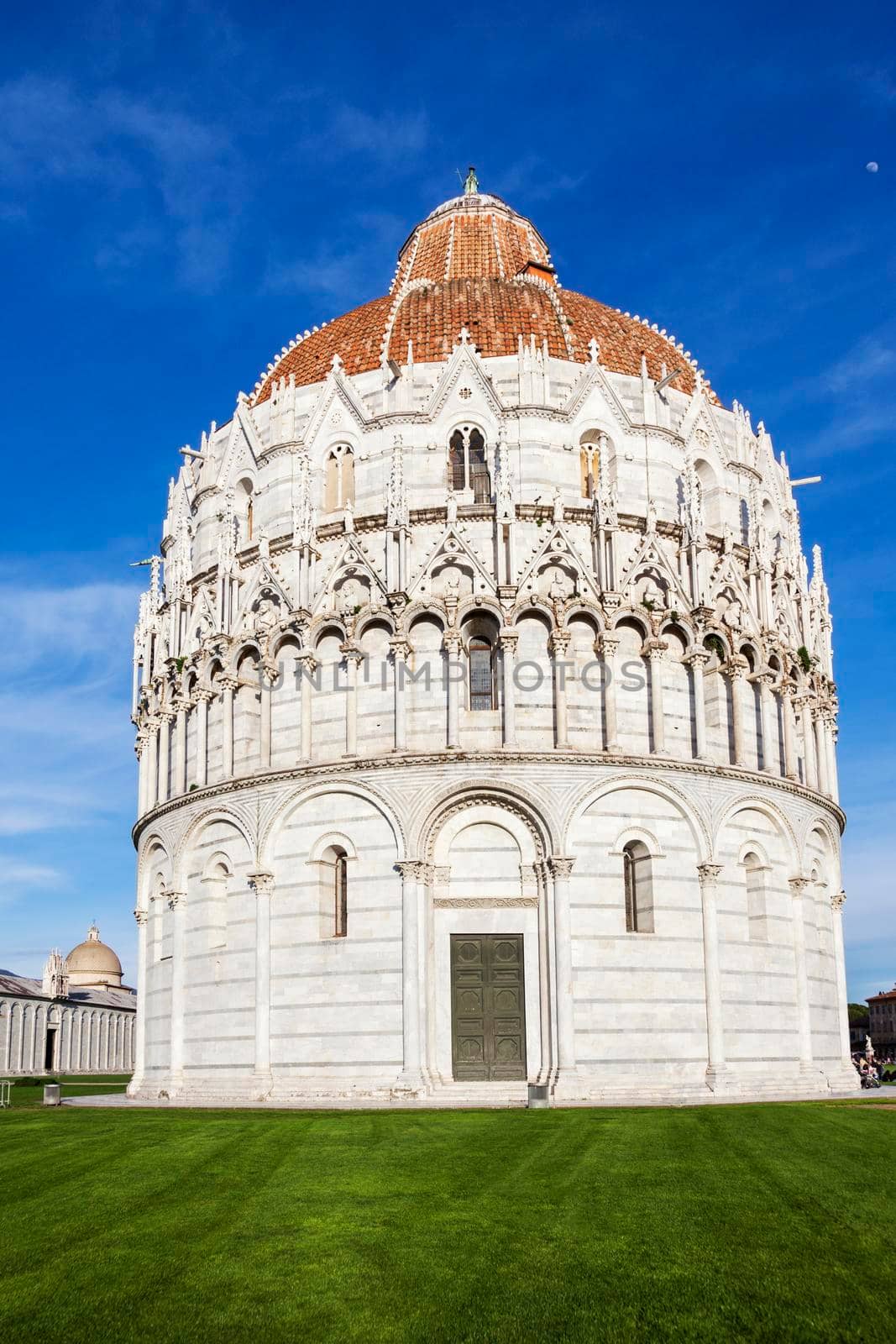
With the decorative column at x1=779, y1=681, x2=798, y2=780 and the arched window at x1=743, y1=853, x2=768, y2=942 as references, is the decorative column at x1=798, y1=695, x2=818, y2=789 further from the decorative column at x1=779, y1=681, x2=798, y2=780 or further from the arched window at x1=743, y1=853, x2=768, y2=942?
the arched window at x1=743, y1=853, x2=768, y2=942

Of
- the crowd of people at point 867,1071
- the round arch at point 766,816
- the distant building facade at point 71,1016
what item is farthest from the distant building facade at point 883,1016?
the round arch at point 766,816

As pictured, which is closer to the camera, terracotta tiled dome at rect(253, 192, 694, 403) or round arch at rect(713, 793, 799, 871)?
round arch at rect(713, 793, 799, 871)

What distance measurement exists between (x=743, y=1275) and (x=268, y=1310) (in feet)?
14.2

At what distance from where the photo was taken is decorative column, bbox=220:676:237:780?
131 feet

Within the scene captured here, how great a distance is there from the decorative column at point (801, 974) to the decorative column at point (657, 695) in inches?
254

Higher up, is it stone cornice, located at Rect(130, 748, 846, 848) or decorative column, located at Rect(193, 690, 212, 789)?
decorative column, located at Rect(193, 690, 212, 789)

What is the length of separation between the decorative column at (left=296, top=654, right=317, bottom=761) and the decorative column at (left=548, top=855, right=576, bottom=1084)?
25.4 feet

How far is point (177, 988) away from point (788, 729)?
791 inches

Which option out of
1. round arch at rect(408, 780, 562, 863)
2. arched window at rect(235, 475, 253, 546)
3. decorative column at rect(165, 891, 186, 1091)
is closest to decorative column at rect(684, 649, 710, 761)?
round arch at rect(408, 780, 562, 863)

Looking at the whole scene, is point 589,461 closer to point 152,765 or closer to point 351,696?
point 351,696

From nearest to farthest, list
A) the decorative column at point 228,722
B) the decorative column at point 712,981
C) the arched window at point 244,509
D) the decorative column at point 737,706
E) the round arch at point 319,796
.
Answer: the decorative column at point 712,981 < the round arch at point 319,796 < the decorative column at point 737,706 < the decorative column at point 228,722 < the arched window at point 244,509

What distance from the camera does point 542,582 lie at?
38469 mm

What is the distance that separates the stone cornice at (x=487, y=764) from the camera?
36.3 meters

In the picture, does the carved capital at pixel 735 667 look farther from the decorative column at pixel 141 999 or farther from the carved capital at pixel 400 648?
the decorative column at pixel 141 999
